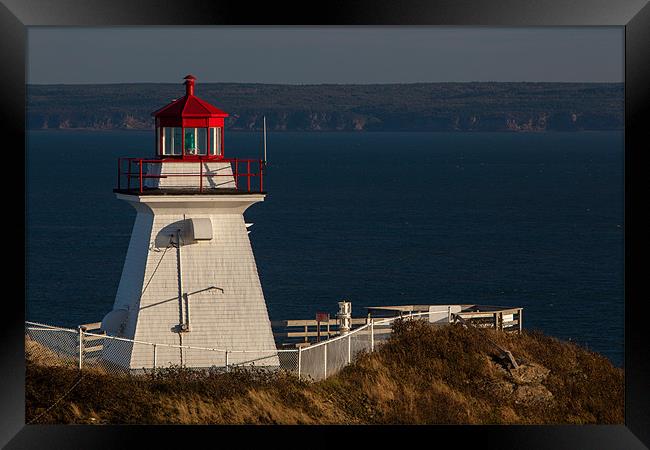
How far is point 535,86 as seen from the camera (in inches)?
6024

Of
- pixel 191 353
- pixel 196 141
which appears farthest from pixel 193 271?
pixel 196 141

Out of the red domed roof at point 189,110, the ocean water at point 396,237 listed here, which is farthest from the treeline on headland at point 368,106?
the red domed roof at point 189,110

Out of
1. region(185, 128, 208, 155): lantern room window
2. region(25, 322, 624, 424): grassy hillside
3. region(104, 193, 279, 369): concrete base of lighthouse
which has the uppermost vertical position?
region(185, 128, 208, 155): lantern room window

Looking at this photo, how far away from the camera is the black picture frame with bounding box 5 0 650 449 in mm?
9641

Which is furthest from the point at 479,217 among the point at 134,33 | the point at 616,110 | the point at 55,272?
the point at 616,110

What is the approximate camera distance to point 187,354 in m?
18.4

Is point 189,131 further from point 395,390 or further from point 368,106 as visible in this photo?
point 368,106

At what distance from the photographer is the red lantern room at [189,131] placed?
19516 mm

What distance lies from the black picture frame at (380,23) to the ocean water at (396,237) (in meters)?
29.1

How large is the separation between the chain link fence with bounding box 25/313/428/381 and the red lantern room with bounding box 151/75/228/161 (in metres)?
2.66

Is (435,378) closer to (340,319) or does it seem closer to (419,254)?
(340,319)

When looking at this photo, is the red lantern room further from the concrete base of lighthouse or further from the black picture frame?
the black picture frame

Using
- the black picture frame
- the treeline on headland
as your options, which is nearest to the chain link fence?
the black picture frame

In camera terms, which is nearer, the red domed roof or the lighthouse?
the lighthouse
